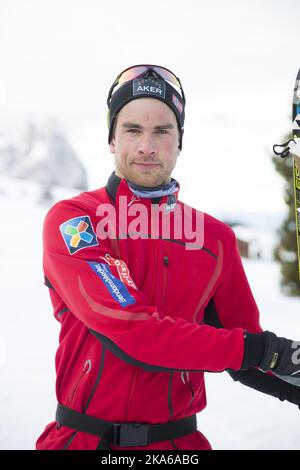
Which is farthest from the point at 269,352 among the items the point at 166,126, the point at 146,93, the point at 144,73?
the point at 144,73

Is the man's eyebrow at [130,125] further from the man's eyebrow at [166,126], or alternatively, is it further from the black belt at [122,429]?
the black belt at [122,429]

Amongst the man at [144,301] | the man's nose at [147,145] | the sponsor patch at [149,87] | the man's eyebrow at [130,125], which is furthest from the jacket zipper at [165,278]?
the sponsor patch at [149,87]

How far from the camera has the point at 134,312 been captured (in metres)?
1.62

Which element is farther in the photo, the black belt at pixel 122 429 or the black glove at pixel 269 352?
the black belt at pixel 122 429

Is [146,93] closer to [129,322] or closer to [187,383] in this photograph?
[129,322]

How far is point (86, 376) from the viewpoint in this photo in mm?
1797

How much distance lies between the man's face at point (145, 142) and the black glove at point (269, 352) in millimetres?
693

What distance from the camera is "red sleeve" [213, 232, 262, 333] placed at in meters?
2.09

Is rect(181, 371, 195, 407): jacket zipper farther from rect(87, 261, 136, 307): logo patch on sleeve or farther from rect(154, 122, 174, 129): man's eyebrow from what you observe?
rect(154, 122, 174, 129): man's eyebrow

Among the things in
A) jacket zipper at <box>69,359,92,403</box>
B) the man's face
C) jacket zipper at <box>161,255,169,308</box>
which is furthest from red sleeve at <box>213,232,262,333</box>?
jacket zipper at <box>69,359,92,403</box>

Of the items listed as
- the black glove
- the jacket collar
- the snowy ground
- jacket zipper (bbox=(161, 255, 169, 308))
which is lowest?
the snowy ground

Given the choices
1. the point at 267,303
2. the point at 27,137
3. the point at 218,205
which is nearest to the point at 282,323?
the point at 267,303

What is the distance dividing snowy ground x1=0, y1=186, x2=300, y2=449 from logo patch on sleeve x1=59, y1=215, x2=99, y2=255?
2431 mm

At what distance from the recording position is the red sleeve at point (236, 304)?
2.09 m
